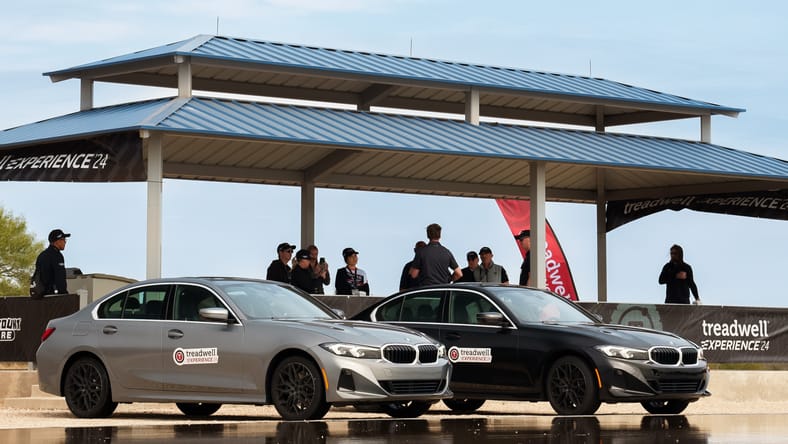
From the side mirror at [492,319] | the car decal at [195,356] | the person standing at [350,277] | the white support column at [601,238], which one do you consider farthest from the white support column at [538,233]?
the car decal at [195,356]

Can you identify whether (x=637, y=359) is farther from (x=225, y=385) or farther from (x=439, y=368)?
(x=225, y=385)

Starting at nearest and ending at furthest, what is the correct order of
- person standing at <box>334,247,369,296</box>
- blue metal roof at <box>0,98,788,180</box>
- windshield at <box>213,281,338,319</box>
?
windshield at <box>213,281,338,319</box> → blue metal roof at <box>0,98,788,180</box> → person standing at <box>334,247,369,296</box>

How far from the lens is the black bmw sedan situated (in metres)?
17.8

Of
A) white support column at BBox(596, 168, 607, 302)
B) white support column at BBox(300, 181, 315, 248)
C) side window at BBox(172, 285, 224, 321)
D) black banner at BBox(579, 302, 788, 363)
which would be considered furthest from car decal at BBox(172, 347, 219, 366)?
white support column at BBox(596, 168, 607, 302)

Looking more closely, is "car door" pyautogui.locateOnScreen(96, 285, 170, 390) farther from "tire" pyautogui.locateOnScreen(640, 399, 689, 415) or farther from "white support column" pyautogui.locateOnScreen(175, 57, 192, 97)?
"white support column" pyautogui.locateOnScreen(175, 57, 192, 97)

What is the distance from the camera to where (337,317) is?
1748 centimetres

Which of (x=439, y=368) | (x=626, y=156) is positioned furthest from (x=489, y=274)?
(x=439, y=368)

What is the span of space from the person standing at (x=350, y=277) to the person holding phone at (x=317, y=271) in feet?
1.04

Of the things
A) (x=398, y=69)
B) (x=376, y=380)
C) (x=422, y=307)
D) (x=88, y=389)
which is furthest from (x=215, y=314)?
(x=398, y=69)

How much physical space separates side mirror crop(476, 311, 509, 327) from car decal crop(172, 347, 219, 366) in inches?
137

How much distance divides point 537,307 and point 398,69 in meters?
10.0

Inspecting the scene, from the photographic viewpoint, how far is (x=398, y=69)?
93.1ft

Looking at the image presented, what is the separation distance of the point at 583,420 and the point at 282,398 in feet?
10.5

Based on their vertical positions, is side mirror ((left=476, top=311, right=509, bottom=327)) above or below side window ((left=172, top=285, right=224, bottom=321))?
below
